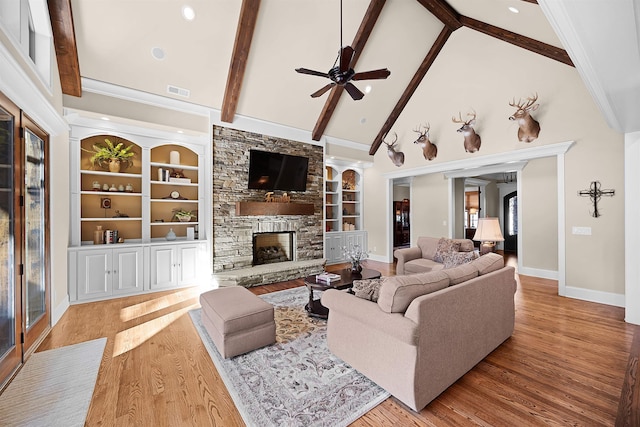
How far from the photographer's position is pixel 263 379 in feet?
7.58

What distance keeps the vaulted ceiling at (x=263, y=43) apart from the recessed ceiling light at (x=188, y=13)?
0.14 feet

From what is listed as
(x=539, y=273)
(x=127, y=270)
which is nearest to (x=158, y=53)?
(x=127, y=270)

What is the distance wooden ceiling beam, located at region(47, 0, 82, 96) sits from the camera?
10.5ft

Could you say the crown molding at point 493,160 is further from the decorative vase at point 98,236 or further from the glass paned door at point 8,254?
the glass paned door at point 8,254

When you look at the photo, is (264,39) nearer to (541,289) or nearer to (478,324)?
(478,324)

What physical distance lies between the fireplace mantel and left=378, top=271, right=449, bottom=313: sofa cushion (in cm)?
385

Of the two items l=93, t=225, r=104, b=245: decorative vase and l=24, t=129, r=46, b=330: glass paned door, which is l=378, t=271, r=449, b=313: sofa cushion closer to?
l=24, t=129, r=46, b=330: glass paned door

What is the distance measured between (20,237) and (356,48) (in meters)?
5.52

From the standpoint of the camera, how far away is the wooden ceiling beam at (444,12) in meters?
4.95

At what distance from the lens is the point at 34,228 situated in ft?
9.89

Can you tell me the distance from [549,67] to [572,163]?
1688 millimetres

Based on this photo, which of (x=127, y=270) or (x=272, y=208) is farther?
(x=272, y=208)

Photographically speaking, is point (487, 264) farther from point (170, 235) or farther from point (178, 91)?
point (178, 91)

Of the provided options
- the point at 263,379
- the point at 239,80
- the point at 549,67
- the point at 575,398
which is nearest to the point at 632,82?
the point at 575,398
